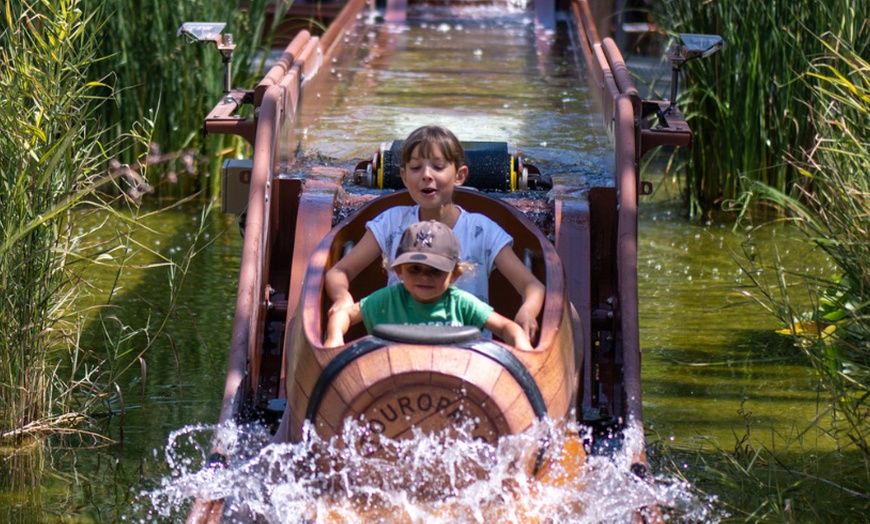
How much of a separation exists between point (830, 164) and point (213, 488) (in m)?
2.06

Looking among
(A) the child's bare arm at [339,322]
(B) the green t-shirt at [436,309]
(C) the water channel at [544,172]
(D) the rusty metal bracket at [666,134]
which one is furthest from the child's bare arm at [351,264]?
(D) the rusty metal bracket at [666,134]

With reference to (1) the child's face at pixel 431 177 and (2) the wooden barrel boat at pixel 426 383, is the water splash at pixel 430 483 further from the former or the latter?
(1) the child's face at pixel 431 177

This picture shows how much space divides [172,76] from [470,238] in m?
4.53

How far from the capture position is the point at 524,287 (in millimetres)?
4039

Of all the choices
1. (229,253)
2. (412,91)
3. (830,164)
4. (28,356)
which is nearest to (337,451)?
(28,356)

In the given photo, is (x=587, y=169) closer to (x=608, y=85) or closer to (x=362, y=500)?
(x=608, y=85)

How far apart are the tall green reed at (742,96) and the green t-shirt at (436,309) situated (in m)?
4.22

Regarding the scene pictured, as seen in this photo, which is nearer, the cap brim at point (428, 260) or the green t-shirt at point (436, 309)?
the cap brim at point (428, 260)

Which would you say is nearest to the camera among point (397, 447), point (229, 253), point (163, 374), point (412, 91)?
point (397, 447)

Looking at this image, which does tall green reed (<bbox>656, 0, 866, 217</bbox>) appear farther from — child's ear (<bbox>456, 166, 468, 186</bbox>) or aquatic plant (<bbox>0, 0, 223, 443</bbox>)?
aquatic plant (<bbox>0, 0, 223, 443</bbox>)

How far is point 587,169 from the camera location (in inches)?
223

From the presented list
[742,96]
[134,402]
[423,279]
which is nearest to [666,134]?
[423,279]

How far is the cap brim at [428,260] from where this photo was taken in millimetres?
3580

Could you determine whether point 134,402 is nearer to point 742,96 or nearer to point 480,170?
point 480,170
